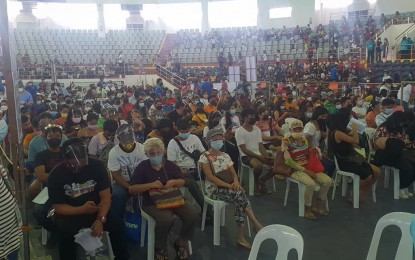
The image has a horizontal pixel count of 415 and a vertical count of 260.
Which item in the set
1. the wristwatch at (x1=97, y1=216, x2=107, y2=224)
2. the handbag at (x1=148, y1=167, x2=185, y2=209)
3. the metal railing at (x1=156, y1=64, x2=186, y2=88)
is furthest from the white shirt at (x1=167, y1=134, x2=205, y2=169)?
the metal railing at (x1=156, y1=64, x2=186, y2=88)

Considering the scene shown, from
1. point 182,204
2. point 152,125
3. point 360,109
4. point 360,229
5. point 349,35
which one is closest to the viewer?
point 182,204

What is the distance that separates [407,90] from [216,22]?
19680mm

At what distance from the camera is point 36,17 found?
2623 cm

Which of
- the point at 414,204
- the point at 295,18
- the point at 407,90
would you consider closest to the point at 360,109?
the point at 407,90

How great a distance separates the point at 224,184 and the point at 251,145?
4.95 feet

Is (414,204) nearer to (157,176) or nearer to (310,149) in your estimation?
(310,149)

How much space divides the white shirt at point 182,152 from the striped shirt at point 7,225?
2122 mm

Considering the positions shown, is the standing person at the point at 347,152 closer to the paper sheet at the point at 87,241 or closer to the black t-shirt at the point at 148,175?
the black t-shirt at the point at 148,175

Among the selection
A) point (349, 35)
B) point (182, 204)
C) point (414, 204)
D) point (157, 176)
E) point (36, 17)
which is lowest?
point (414, 204)

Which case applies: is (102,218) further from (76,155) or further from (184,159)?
(184,159)

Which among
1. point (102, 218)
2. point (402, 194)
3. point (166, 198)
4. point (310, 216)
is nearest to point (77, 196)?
point (102, 218)

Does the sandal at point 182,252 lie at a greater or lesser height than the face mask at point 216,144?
lesser

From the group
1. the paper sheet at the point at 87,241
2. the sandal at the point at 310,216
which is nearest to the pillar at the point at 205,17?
the sandal at the point at 310,216

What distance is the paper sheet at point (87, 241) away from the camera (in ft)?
10.4
